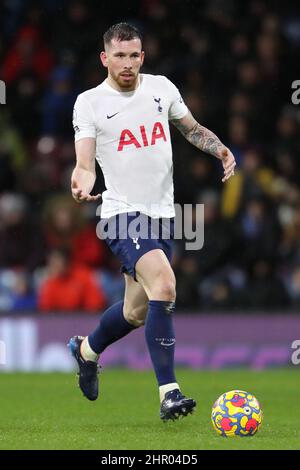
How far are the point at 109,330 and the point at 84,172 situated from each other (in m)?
1.31

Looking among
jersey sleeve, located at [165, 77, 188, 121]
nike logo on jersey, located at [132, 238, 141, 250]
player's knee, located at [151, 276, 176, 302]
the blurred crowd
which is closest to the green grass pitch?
player's knee, located at [151, 276, 176, 302]

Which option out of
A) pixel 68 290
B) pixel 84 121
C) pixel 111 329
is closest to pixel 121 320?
pixel 111 329

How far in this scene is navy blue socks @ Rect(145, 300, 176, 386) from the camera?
6996 millimetres

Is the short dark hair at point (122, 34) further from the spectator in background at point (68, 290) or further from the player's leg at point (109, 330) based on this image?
the spectator in background at point (68, 290)

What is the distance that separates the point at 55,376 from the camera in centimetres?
1163

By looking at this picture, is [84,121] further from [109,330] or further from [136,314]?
[109,330]

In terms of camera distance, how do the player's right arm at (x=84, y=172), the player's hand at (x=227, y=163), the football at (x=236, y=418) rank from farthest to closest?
the player's hand at (x=227, y=163) < the player's right arm at (x=84, y=172) < the football at (x=236, y=418)

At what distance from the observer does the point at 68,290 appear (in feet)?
42.0

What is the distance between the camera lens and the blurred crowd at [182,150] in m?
13.0

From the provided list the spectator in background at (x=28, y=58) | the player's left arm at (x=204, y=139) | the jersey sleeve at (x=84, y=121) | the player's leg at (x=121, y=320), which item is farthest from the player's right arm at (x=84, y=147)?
the spectator in background at (x=28, y=58)

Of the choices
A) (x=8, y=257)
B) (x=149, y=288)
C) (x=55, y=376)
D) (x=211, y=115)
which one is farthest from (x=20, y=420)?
(x=211, y=115)

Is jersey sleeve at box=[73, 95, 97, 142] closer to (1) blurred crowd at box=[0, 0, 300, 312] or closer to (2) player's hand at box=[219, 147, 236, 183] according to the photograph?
(2) player's hand at box=[219, 147, 236, 183]

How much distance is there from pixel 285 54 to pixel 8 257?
174 inches

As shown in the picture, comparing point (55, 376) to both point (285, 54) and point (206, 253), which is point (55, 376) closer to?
point (206, 253)
